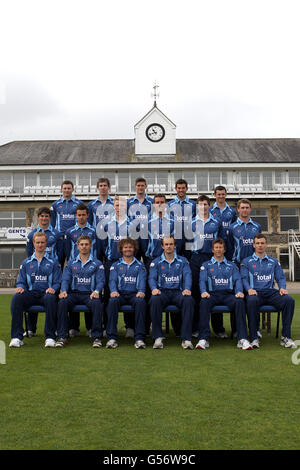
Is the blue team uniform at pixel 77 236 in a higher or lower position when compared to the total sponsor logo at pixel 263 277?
higher

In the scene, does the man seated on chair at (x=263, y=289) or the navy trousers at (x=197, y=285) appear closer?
the man seated on chair at (x=263, y=289)

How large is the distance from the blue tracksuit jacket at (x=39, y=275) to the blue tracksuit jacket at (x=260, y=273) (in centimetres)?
284

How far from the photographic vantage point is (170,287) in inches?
289

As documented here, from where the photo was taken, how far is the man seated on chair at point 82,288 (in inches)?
278

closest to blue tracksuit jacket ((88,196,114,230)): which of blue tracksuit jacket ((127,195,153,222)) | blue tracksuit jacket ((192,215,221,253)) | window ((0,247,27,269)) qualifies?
blue tracksuit jacket ((127,195,153,222))

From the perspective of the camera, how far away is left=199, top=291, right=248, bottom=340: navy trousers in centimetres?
691

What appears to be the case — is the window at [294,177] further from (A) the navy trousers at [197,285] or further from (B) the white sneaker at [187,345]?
(B) the white sneaker at [187,345]

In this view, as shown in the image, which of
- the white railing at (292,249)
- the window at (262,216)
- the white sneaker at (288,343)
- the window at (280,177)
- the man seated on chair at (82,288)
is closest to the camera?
the white sneaker at (288,343)

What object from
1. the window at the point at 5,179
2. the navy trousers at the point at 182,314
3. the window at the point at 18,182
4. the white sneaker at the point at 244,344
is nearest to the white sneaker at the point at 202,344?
the navy trousers at the point at 182,314

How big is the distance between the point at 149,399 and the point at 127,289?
3.07m

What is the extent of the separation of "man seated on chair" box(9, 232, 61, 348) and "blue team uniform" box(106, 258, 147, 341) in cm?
85

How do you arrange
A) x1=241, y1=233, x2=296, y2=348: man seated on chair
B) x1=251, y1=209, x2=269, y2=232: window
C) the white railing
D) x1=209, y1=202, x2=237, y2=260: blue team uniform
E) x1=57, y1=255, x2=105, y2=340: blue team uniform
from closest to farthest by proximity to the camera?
x1=241, y1=233, x2=296, y2=348: man seated on chair → x1=57, y1=255, x2=105, y2=340: blue team uniform → x1=209, y1=202, x2=237, y2=260: blue team uniform → the white railing → x1=251, y1=209, x2=269, y2=232: window

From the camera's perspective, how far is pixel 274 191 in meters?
35.3

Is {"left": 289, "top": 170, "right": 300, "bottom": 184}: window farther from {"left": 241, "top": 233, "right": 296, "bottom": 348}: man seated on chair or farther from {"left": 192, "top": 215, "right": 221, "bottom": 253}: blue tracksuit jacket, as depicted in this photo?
{"left": 241, "top": 233, "right": 296, "bottom": 348}: man seated on chair
